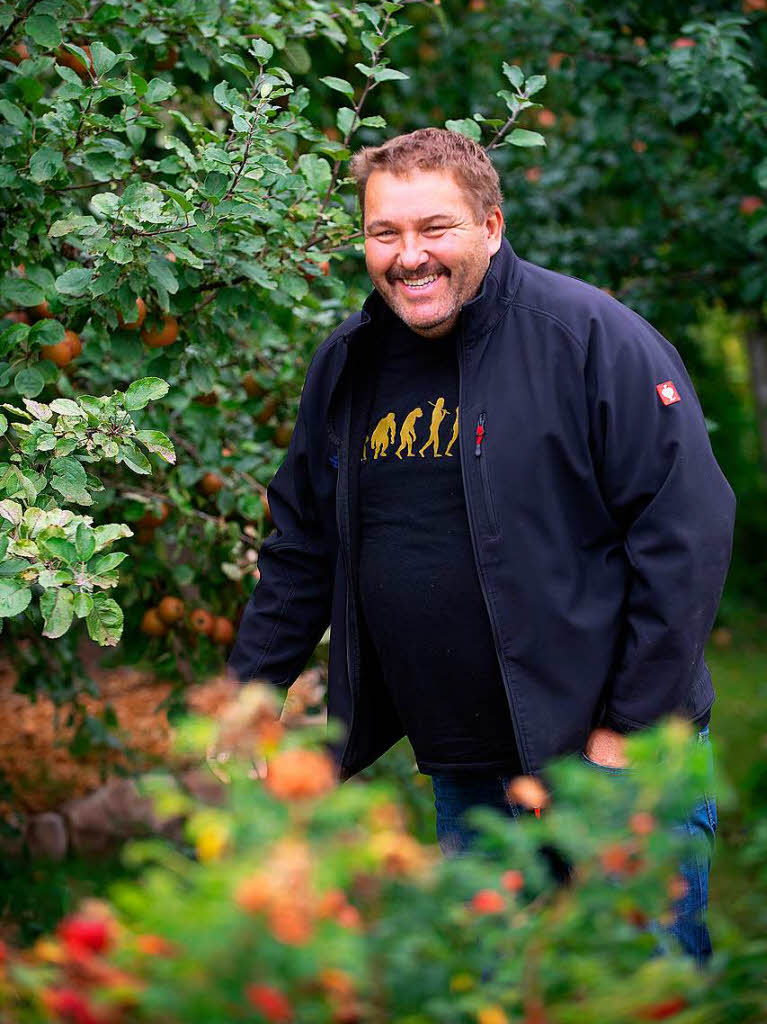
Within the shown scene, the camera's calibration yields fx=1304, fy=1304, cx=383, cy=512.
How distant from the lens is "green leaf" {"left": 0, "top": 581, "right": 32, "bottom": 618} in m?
2.12

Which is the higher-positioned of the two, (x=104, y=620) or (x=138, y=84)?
(x=138, y=84)

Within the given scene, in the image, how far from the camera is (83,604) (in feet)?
7.13

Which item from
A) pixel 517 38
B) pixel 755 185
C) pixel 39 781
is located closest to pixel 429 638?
pixel 755 185

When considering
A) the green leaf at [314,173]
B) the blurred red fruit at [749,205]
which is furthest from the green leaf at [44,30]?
the blurred red fruit at [749,205]

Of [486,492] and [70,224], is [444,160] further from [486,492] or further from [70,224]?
[70,224]

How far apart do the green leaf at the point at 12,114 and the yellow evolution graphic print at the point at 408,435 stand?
0.97m

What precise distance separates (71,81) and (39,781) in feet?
13.3

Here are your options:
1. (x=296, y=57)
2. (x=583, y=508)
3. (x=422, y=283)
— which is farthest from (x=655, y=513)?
(x=296, y=57)

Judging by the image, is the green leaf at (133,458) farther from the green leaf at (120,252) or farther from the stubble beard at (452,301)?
the stubble beard at (452,301)

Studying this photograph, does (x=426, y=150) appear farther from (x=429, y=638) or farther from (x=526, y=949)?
(x=526, y=949)

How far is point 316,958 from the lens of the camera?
36.4 inches

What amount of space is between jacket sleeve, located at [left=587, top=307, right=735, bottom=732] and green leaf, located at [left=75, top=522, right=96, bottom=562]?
2.99 feet

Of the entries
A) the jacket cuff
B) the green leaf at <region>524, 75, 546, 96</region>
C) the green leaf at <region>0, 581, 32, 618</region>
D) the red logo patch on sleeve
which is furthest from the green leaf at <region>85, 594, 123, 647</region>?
the green leaf at <region>524, 75, 546, 96</region>

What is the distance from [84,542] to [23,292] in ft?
2.80
